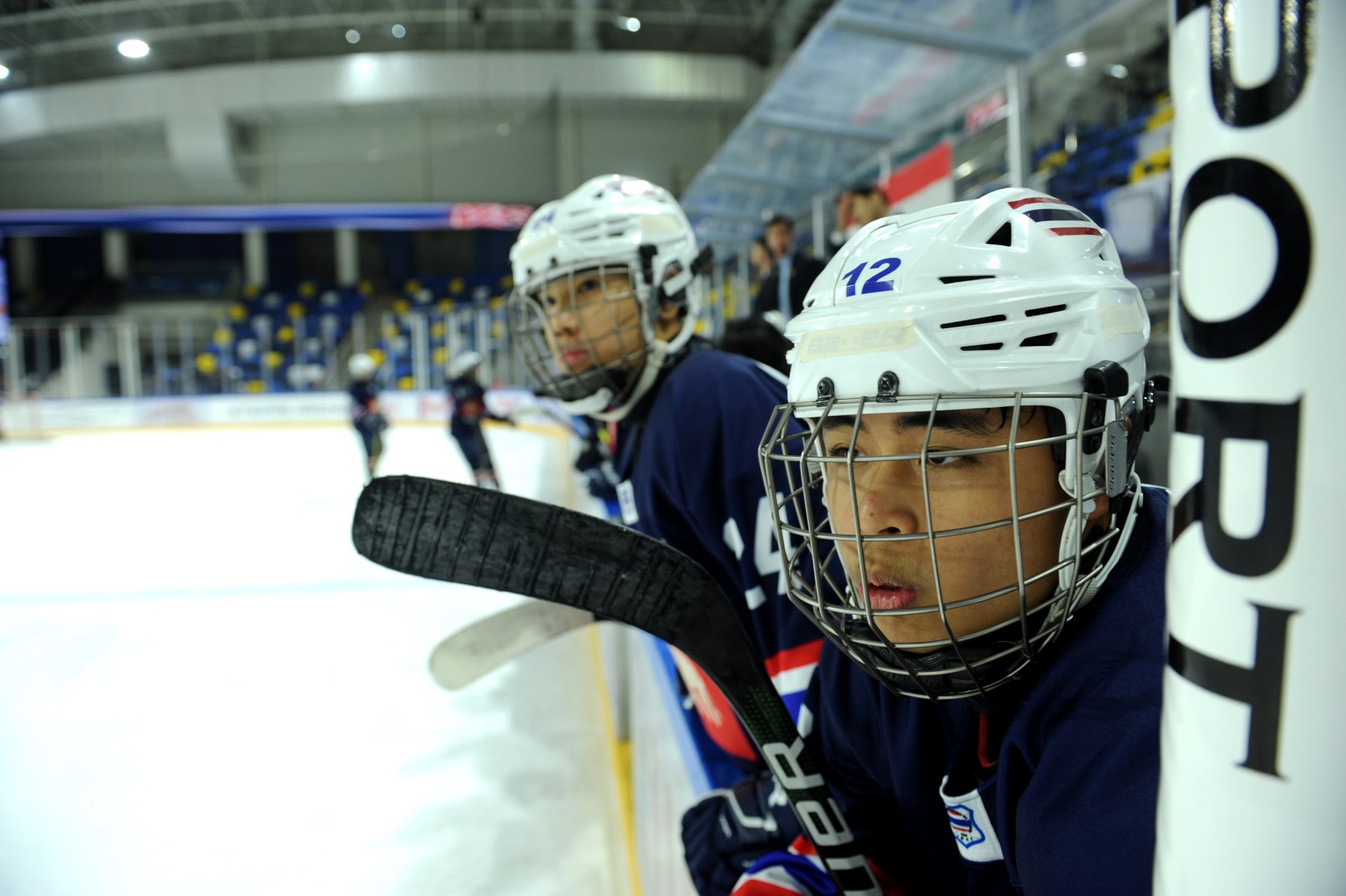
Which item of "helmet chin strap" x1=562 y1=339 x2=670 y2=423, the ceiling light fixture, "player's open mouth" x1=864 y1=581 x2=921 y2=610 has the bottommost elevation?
"player's open mouth" x1=864 y1=581 x2=921 y2=610

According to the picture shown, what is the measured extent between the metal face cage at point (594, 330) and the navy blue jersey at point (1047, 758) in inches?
26.7

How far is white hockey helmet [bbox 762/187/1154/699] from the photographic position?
0.56 meters

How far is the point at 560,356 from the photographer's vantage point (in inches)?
55.2

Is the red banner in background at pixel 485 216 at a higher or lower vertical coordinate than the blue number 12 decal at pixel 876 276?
higher

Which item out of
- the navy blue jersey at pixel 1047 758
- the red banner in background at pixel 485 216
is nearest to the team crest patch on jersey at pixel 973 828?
the navy blue jersey at pixel 1047 758

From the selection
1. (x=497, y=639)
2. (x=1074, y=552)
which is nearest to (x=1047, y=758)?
(x=1074, y=552)

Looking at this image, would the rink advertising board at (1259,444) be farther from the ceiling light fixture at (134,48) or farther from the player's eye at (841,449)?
the ceiling light fixture at (134,48)

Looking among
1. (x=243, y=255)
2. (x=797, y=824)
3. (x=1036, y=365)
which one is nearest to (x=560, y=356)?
(x=797, y=824)

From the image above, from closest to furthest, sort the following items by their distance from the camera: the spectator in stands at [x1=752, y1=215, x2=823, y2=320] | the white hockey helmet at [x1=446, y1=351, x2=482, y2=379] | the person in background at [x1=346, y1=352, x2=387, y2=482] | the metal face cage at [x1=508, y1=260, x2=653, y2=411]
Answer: the metal face cage at [x1=508, y1=260, x2=653, y2=411], the spectator in stands at [x1=752, y1=215, x2=823, y2=320], the white hockey helmet at [x1=446, y1=351, x2=482, y2=379], the person in background at [x1=346, y1=352, x2=387, y2=482]

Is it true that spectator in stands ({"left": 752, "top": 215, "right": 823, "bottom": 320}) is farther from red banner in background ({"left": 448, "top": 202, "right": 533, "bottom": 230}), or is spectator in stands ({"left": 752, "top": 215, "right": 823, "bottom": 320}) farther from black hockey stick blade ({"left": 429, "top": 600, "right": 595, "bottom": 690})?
red banner in background ({"left": 448, "top": 202, "right": 533, "bottom": 230})

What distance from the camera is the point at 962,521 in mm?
577

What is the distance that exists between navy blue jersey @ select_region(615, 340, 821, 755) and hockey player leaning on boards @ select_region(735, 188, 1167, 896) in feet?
1.32

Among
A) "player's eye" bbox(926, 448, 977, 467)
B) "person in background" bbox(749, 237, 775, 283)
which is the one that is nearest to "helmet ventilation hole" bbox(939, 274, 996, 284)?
"player's eye" bbox(926, 448, 977, 467)

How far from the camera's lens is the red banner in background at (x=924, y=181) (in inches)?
146
